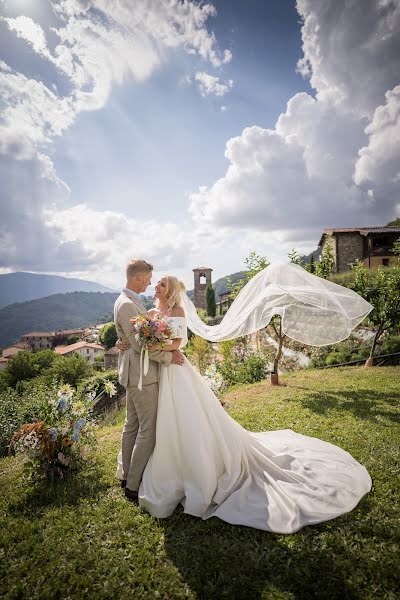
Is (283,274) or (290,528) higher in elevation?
(283,274)

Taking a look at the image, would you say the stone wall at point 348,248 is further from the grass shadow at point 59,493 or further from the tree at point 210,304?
the grass shadow at point 59,493

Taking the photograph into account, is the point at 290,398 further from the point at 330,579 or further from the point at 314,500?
the point at 330,579

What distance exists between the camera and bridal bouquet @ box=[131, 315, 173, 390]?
3.23 m

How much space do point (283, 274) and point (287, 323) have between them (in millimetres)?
930

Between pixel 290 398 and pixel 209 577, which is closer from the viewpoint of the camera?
pixel 209 577

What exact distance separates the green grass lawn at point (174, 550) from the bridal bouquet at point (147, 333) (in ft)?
4.79

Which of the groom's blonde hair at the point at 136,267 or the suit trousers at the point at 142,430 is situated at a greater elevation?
the groom's blonde hair at the point at 136,267

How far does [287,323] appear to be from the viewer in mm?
5613

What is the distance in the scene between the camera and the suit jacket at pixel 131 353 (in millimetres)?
3424

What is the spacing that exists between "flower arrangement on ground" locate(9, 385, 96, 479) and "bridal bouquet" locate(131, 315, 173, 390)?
5.56 ft

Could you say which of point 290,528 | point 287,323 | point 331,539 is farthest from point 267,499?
point 287,323

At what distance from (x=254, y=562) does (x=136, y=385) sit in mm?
1952

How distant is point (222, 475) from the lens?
355 centimetres

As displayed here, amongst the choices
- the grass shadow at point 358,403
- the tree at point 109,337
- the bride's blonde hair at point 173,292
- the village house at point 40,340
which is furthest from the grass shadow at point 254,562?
the village house at point 40,340
